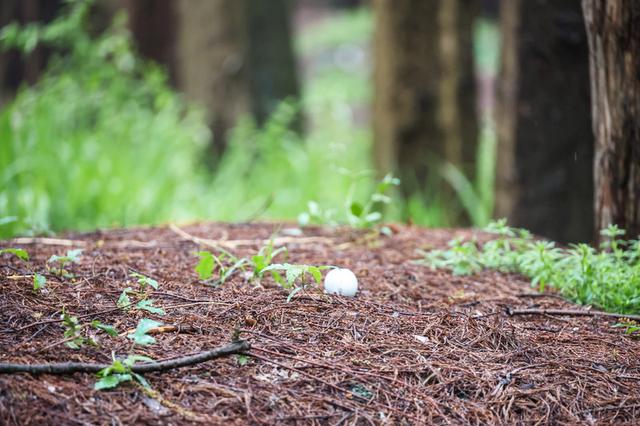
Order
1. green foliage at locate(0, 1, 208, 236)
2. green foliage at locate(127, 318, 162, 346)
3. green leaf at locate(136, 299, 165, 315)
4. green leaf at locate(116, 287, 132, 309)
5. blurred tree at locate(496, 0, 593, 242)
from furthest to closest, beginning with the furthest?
→ green foliage at locate(0, 1, 208, 236)
blurred tree at locate(496, 0, 593, 242)
green leaf at locate(116, 287, 132, 309)
green leaf at locate(136, 299, 165, 315)
green foliage at locate(127, 318, 162, 346)

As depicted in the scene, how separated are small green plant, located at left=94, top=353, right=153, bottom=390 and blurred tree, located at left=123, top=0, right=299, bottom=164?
7.30 metres

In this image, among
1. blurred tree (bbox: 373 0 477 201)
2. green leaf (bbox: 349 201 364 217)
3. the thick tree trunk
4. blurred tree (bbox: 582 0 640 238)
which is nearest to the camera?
blurred tree (bbox: 582 0 640 238)

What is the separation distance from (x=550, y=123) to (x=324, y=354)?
3.23m

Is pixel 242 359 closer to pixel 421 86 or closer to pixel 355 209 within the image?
pixel 355 209

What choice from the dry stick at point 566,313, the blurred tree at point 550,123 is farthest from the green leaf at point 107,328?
the blurred tree at point 550,123

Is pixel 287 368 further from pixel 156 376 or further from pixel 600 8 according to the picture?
pixel 600 8

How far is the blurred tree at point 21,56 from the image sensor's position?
33.5ft

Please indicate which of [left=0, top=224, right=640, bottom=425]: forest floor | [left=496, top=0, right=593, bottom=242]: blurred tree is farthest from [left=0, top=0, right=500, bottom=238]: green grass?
[left=0, top=224, right=640, bottom=425]: forest floor

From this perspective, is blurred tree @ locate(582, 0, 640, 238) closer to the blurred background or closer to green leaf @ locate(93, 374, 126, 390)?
the blurred background

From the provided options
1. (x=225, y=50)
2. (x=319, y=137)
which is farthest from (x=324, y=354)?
(x=319, y=137)

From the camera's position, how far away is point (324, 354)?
7.30 ft

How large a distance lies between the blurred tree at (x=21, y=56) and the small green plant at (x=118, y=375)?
789cm

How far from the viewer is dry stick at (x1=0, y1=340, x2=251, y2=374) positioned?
1946 millimetres

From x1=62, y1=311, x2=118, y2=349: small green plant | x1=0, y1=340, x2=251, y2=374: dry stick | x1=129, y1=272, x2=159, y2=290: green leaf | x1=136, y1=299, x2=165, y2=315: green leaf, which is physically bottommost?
x1=0, y1=340, x2=251, y2=374: dry stick
